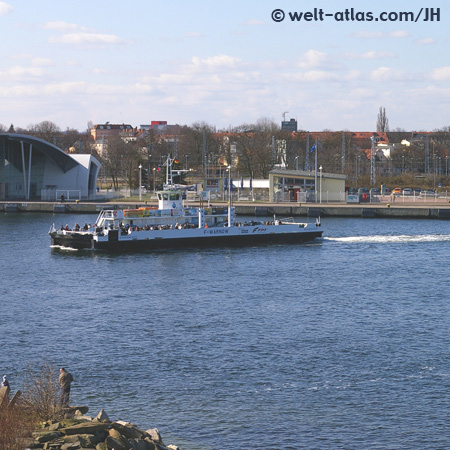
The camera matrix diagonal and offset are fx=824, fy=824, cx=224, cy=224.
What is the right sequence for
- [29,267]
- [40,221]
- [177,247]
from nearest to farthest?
1. [29,267]
2. [177,247]
3. [40,221]

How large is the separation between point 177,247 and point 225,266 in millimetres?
10841

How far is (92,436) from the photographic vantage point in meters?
22.4

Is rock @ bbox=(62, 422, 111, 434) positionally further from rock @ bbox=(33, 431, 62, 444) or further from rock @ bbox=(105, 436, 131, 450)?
rock @ bbox=(105, 436, 131, 450)

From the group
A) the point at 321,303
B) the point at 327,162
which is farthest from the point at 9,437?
the point at 327,162

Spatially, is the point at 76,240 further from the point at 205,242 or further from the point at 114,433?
the point at 114,433

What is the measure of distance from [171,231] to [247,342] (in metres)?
36.0

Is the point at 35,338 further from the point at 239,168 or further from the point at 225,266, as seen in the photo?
the point at 239,168

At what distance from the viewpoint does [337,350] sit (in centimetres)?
3678

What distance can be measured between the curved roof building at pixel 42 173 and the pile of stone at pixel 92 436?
101 meters

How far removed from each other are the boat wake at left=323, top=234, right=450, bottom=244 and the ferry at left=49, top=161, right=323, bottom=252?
2.83 meters

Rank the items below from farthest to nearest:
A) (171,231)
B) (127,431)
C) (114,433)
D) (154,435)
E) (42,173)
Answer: (42,173), (171,231), (154,435), (127,431), (114,433)

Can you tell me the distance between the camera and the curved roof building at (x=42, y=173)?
123 m

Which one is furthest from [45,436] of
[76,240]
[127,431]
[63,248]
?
[63,248]

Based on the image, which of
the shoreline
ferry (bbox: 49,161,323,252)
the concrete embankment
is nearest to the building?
the shoreline
